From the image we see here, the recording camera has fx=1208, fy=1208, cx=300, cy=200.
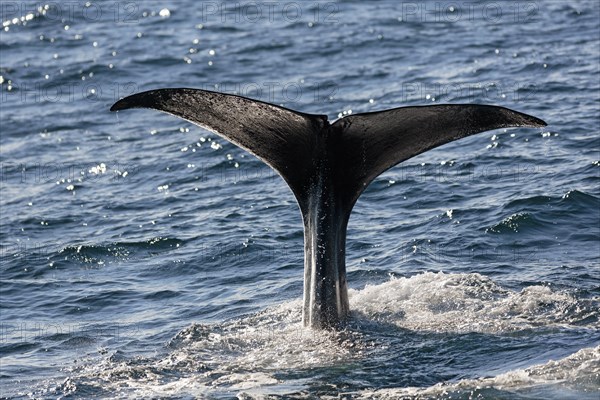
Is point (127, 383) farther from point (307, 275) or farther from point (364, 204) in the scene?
point (364, 204)

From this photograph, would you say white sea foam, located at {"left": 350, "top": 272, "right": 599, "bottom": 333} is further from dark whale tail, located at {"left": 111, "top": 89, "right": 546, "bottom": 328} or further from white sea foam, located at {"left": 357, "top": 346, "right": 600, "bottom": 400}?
white sea foam, located at {"left": 357, "top": 346, "right": 600, "bottom": 400}

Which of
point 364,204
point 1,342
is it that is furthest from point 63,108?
point 1,342

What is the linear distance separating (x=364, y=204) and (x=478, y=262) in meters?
3.06

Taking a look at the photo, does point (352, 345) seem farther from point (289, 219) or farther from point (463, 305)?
point (289, 219)

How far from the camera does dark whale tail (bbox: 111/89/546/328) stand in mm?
9258

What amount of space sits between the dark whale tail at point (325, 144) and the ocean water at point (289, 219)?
1.82 ft

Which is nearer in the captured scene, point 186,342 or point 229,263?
point 186,342

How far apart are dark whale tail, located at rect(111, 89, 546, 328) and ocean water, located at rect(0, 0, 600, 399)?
55 cm

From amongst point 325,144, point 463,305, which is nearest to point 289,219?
point 463,305

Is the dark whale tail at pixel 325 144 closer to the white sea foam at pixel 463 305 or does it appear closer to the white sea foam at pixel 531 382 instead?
the white sea foam at pixel 463 305

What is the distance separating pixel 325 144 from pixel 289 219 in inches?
215

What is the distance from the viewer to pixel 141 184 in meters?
16.9

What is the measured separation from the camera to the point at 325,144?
30.9 ft

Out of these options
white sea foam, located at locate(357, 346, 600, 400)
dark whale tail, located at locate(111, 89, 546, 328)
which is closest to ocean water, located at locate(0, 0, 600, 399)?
white sea foam, located at locate(357, 346, 600, 400)
